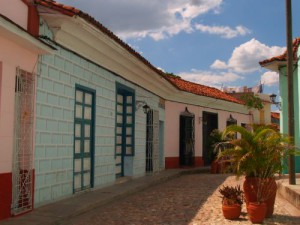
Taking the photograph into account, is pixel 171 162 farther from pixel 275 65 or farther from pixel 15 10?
pixel 15 10

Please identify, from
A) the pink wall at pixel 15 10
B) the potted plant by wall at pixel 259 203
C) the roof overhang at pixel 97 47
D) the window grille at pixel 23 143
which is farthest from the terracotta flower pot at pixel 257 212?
the pink wall at pixel 15 10

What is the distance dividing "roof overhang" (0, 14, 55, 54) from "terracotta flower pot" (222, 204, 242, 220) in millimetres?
4038

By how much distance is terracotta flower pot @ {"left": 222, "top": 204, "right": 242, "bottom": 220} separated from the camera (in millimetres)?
7426

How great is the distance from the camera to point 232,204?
24.5ft

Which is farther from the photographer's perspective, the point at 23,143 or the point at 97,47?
the point at 97,47

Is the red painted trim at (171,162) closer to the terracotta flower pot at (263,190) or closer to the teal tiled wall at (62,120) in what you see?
the teal tiled wall at (62,120)

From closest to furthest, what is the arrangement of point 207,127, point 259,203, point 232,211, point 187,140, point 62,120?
point 259,203
point 232,211
point 62,120
point 187,140
point 207,127

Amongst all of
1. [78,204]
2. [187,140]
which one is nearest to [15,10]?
[78,204]

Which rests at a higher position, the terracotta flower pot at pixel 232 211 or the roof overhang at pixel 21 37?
the roof overhang at pixel 21 37

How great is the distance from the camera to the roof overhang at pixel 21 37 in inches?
235

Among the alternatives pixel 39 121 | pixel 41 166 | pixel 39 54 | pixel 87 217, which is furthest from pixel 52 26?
pixel 87 217

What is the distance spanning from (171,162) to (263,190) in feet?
36.6

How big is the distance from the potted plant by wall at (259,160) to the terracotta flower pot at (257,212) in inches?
11.1

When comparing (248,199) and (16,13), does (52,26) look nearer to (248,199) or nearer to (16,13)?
(16,13)
